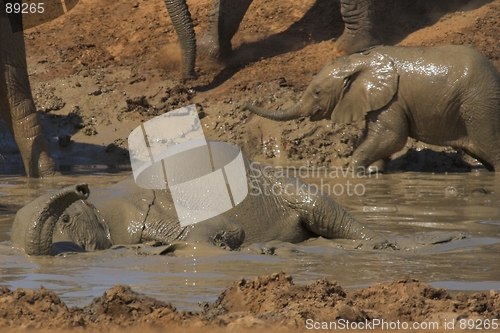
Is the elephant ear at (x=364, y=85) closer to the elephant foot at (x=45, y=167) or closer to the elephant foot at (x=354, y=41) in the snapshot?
the elephant foot at (x=354, y=41)

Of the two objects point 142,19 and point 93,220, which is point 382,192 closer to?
point 93,220

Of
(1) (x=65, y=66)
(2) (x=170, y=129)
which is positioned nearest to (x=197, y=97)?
(2) (x=170, y=129)

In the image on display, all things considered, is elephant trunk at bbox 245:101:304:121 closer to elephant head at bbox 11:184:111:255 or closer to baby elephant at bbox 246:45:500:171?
baby elephant at bbox 246:45:500:171

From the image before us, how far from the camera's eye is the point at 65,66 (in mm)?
15977

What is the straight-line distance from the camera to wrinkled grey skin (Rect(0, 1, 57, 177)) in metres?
10.6

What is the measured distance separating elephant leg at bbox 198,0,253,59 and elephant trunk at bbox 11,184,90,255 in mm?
10280

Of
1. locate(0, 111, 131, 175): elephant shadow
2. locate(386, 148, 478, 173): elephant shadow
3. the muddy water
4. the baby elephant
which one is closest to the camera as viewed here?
the muddy water

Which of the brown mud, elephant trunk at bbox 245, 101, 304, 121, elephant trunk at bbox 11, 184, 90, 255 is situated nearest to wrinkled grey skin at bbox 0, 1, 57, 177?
elephant trunk at bbox 245, 101, 304, 121

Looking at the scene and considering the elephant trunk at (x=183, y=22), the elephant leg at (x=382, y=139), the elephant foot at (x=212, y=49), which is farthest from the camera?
the elephant foot at (x=212, y=49)

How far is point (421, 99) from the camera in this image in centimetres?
1130

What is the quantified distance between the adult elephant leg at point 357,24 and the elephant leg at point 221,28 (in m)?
1.77

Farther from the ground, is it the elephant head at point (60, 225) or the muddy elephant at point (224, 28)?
the elephant head at point (60, 225)

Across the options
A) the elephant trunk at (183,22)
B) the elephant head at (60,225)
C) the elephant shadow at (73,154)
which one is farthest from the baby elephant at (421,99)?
the elephant head at (60,225)

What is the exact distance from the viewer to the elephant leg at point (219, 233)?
215 inches
